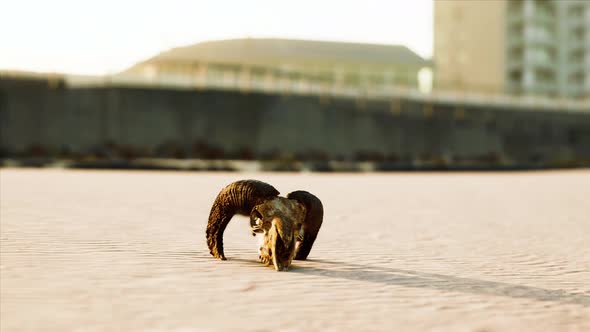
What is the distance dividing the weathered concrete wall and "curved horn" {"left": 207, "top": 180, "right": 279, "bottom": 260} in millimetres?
30254

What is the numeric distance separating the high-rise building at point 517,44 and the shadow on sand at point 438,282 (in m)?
71.1

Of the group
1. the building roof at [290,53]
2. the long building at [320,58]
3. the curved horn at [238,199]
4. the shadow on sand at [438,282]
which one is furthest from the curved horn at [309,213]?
the building roof at [290,53]

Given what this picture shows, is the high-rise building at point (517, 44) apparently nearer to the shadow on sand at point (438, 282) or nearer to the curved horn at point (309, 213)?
the curved horn at point (309, 213)

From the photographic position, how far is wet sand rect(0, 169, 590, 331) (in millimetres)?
4793

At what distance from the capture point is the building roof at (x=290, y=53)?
7556cm

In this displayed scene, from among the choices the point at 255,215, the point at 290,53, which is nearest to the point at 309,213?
A: the point at 255,215

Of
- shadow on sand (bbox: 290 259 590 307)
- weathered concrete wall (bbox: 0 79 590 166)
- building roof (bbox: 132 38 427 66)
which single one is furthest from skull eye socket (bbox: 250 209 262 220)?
building roof (bbox: 132 38 427 66)

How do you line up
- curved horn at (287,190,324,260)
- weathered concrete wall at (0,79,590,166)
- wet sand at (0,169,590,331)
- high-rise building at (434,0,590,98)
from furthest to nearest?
high-rise building at (434,0,590,98), weathered concrete wall at (0,79,590,166), curved horn at (287,190,324,260), wet sand at (0,169,590,331)

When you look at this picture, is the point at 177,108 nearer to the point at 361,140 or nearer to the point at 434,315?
the point at 361,140

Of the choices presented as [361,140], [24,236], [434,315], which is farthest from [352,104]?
[434,315]

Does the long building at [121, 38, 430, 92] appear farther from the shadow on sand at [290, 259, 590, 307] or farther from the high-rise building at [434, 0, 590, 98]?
the shadow on sand at [290, 259, 590, 307]

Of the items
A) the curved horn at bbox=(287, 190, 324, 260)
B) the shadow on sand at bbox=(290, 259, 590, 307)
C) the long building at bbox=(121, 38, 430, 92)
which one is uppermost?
the long building at bbox=(121, 38, 430, 92)

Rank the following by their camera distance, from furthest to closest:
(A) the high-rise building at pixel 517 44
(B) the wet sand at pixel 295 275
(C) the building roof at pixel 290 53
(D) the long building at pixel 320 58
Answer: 1. (A) the high-rise building at pixel 517 44
2. (C) the building roof at pixel 290 53
3. (D) the long building at pixel 320 58
4. (B) the wet sand at pixel 295 275

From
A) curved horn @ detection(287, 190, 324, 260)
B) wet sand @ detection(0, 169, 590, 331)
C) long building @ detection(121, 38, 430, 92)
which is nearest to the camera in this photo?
wet sand @ detection(0, 169, 590, 331)
